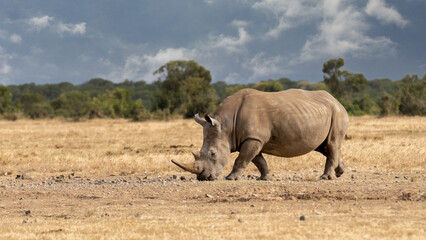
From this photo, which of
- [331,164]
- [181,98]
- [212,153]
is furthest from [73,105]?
[212,153]

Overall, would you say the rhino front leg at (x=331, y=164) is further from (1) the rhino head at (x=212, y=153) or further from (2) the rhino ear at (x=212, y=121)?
(2) the rhino ear at (x=212, y=121)

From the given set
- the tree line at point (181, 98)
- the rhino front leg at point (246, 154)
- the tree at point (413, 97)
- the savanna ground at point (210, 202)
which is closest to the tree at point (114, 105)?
the tree line at point (181, 98)

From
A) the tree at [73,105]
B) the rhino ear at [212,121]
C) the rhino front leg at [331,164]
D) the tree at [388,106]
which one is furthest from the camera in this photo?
the tree at [73,105]

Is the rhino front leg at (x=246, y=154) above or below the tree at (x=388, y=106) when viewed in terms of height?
below

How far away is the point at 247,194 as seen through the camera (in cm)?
926

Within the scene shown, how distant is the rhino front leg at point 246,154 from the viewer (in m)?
10.9

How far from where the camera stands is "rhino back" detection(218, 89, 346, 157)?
11031 mm

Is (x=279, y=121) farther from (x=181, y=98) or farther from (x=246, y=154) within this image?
(x=181, y=98)

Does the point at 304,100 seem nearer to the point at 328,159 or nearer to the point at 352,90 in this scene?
the point at 328,159

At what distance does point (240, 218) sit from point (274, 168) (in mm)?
7709

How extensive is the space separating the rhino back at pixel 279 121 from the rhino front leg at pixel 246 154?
110 millimetres

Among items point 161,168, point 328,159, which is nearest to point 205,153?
point 328,159

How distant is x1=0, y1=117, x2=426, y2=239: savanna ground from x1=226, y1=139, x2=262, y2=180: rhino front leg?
499mm

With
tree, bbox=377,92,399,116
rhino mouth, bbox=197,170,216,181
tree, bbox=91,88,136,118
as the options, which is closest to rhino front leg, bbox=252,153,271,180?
rhino mouth, bbox=197,170,216,181
